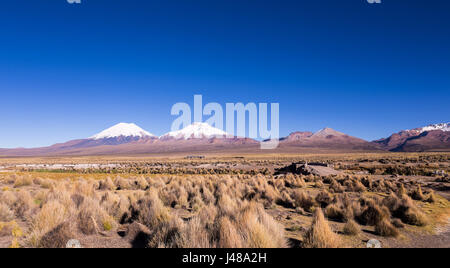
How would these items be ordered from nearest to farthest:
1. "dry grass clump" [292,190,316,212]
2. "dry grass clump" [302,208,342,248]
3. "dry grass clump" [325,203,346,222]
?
"dry grass clump" [302,208,342,248] < "dry grass clump" [325,203,346,222] < "dry grass clump" [292,190,316,212]

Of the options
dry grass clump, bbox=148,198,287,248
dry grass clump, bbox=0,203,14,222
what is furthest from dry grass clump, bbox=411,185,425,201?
dry grass clump, bbox=0,203,14,222

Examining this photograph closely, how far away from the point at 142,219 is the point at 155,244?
8.24ft

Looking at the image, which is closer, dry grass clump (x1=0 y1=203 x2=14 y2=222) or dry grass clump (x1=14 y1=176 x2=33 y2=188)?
dry grass clump (x1=0 y1=203 x2=14 y2=222)

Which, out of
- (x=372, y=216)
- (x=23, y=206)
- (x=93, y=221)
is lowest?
(x=372, y=216)

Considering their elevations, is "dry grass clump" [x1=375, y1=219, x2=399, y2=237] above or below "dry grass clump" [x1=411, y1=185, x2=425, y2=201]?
above

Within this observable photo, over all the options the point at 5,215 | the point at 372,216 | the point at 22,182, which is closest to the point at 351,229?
the point at 372,216

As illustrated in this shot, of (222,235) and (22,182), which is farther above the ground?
(222,235)

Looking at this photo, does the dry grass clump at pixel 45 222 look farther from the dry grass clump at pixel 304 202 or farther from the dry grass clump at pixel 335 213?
the dry grass clump at pixel 304 202

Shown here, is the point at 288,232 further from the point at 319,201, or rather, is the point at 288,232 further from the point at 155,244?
the point at 319,201

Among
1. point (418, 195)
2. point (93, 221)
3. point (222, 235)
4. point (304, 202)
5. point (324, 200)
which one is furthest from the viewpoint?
point (418, 195)

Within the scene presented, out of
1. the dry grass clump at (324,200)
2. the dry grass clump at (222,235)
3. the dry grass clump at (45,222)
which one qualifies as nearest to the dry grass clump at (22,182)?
the dry grass clump at (45,222)

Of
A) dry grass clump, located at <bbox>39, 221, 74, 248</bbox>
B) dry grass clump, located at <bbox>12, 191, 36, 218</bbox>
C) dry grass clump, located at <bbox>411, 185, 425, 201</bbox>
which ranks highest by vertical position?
dry grass clump, located at <bbox>39, 221, 74, 248</bbox>

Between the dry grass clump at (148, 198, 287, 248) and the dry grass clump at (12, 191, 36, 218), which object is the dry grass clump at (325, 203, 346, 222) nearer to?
the dry grass clump at (148, 198, 287, 248)

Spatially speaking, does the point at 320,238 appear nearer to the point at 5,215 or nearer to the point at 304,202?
the point at 304,202
